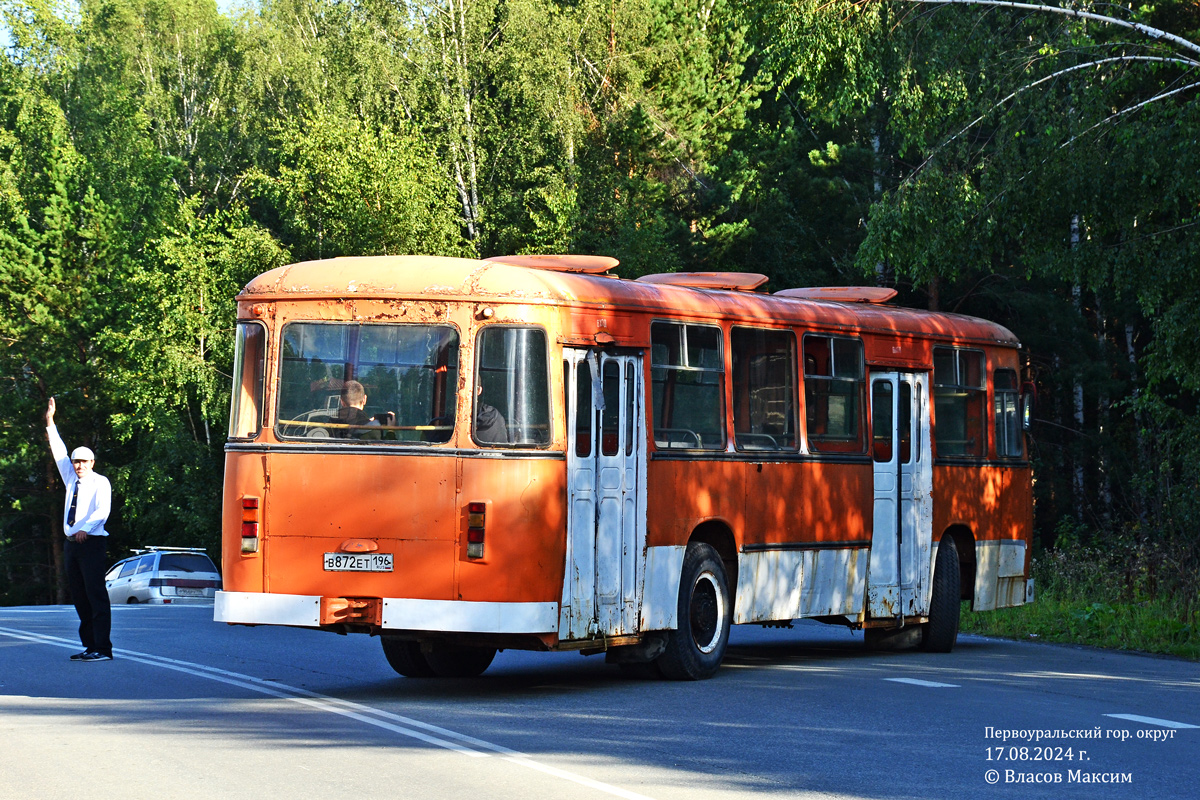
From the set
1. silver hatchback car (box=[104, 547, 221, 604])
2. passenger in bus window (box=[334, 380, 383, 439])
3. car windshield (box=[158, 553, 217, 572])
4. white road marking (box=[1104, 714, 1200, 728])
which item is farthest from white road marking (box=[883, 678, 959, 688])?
car windshield (box=[158, 553, 217, 572])

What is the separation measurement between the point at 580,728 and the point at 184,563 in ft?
82.9

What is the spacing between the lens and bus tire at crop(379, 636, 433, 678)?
13734 mm

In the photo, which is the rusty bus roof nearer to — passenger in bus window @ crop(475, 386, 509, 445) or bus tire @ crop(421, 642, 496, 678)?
passenger in bus window @ crop(475, 386, 509, 445)

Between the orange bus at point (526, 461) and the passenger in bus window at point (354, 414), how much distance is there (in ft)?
0.04

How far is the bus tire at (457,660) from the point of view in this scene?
1384 cm

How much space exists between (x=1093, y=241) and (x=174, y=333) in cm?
2908

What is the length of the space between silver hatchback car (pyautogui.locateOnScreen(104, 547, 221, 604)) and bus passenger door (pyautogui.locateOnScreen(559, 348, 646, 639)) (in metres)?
21.2

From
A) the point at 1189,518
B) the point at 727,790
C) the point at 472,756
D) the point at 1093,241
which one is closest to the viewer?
the point at 727,790

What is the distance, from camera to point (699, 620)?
13.9 metres

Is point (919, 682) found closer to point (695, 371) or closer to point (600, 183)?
point (695, 371)

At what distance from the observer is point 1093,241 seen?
21.8 meters

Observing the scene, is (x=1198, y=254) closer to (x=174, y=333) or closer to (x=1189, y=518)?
(x=1189, y=518)

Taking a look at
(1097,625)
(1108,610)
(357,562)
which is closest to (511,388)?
(357,562)

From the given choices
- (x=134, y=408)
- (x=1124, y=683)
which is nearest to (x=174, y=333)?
(x=134, y=408)
